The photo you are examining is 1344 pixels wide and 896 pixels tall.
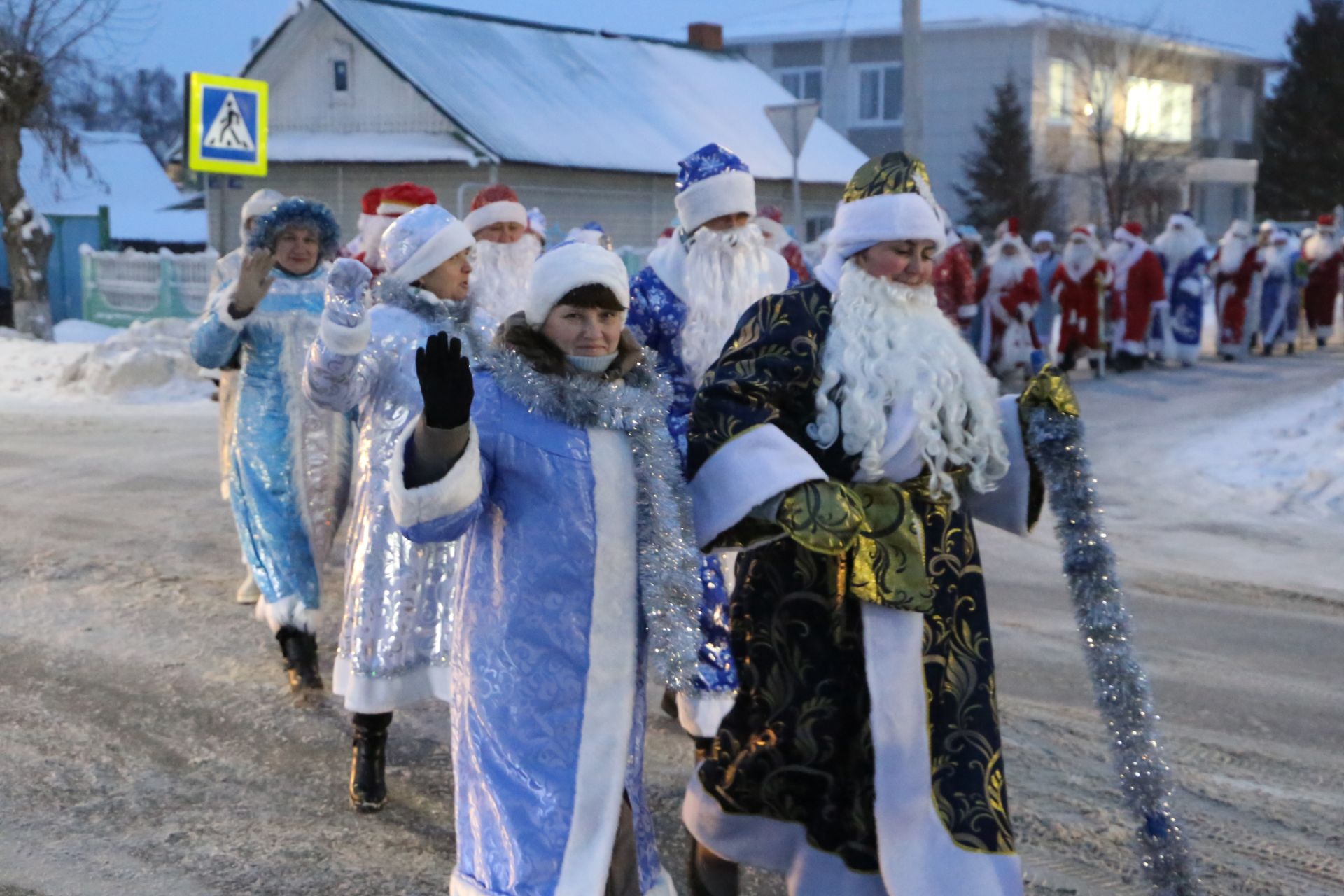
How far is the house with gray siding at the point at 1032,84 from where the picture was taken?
137ft

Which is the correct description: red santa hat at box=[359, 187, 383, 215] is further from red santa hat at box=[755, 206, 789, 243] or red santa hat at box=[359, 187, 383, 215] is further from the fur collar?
the fur collar

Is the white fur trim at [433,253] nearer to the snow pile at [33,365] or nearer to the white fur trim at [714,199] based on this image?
the white fur trim at [714,199]

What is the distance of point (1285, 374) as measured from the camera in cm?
1908

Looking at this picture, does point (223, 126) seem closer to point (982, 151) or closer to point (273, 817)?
point (273, 817)

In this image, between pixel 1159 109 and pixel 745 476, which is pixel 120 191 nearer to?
pixel 1159 109

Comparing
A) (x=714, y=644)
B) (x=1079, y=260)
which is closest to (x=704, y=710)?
(x=714, y=644)

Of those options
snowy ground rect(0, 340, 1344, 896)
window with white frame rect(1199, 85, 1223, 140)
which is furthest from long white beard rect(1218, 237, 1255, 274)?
window with white frame rect(1199, 85, 1223, 140)

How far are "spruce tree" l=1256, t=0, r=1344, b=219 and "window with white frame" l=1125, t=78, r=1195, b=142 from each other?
140 inches

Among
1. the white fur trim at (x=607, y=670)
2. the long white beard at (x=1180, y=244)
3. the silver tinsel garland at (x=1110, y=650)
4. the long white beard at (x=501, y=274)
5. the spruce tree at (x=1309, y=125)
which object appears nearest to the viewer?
the white fur trim at (x=607, y=670)

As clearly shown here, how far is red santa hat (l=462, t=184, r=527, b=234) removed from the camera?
25.3 ft

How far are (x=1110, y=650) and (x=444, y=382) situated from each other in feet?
5.66

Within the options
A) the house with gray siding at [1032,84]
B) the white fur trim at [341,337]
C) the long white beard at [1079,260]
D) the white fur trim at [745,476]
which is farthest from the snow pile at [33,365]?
the house with gray siding at [1032,84]

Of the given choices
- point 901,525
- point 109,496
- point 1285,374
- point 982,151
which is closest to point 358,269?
point 901,525

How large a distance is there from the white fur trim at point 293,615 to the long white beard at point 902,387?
9.73 ft
